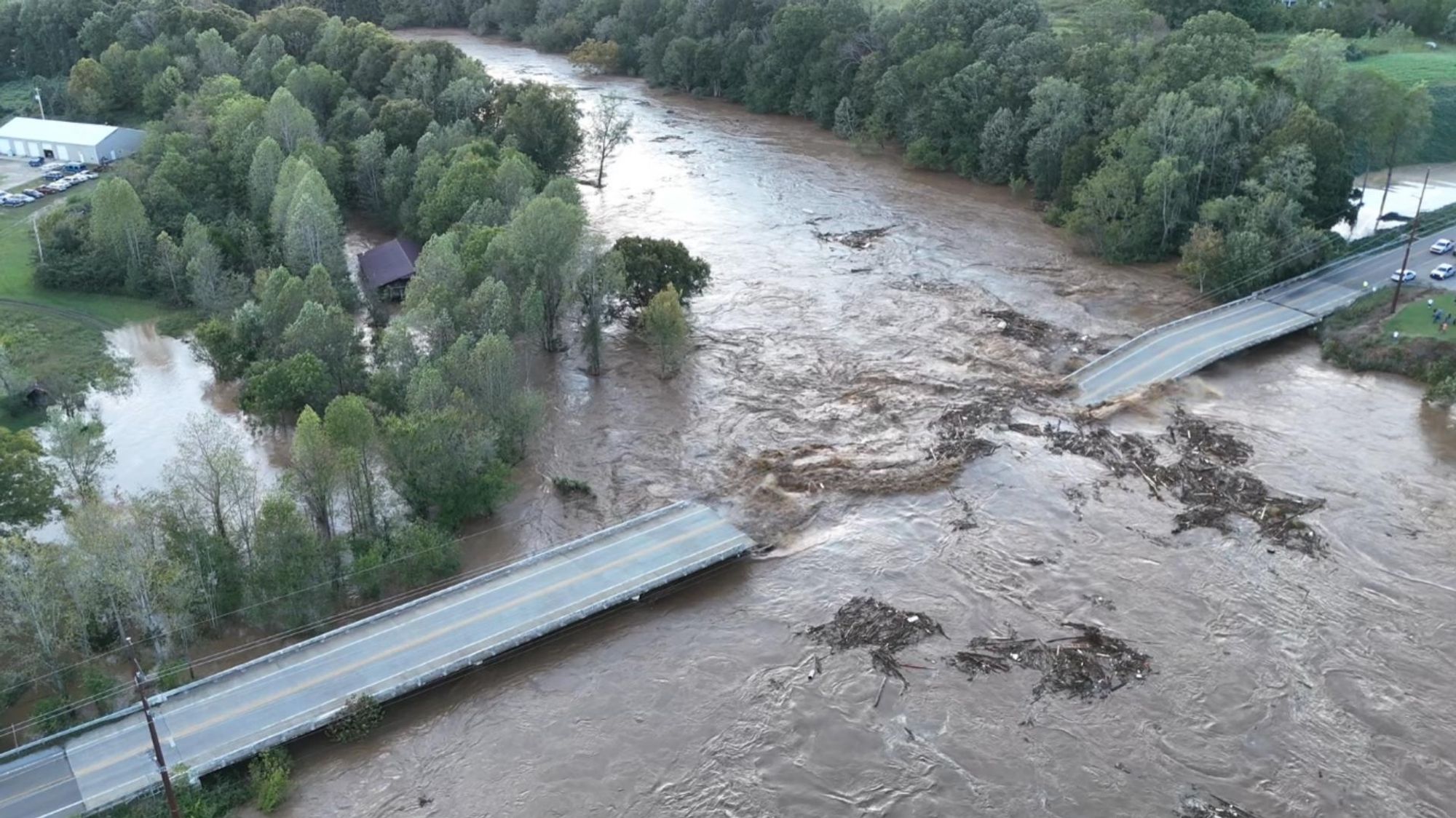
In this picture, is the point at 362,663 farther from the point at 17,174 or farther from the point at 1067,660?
the point at 17,174

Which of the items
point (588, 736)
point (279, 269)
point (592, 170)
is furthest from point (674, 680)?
point (592, 170)

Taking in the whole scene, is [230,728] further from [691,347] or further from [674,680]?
[691,347]

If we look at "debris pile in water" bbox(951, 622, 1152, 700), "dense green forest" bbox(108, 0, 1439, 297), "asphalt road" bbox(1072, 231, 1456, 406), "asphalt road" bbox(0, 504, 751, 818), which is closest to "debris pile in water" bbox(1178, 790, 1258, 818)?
"debris pile in water" bbox(951, 622, 1152, 700)

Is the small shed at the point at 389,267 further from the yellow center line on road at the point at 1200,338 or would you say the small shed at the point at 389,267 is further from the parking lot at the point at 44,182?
the yellow center line on road at the point at 1200,338

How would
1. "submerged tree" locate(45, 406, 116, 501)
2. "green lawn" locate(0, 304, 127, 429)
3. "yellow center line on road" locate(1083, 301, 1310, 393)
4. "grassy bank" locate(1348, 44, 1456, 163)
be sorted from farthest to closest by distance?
"grassy bank" locate(1348, 44, 1456, 163) < "yellow center line on road" locate(1083, 301, 1310, 393) < "green lawn" locate(0, 304, 127, 429) < "submerged tree" locate(45, 406, 116, 501)

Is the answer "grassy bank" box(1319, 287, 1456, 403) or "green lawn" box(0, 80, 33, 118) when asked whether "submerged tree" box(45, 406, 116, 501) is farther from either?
"green lawn" box(0, 80, 33, 118)
